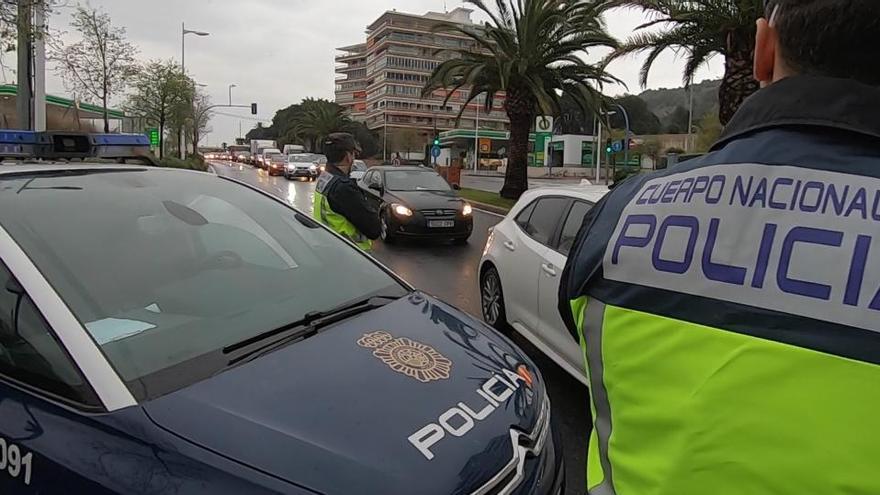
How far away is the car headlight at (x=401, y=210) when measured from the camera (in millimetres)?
11500

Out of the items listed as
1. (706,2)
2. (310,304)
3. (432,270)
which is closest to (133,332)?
(310,304)

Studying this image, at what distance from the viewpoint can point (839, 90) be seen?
3.25ft

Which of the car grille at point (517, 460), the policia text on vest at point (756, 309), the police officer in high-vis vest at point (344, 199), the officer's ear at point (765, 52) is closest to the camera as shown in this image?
the policia text on vest at point (756, 309)

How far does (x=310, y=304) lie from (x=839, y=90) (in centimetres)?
210

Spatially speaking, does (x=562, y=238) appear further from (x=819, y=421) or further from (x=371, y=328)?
(x=819, y=421)

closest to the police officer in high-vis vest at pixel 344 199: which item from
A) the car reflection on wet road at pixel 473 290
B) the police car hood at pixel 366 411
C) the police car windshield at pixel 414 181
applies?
the car reflection on wet road at pixel 473 290

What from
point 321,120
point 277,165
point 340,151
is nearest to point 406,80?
point 321,120

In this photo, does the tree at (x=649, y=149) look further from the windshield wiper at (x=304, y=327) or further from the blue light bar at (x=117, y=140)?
the windshield wiper at (x=304, y=327)

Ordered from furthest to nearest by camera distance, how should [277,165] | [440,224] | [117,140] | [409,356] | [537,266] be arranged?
[277,165], [440,224], [537,266], [117,140], [409,356]

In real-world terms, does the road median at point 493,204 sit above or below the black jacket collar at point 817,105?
below

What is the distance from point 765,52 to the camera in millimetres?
1142

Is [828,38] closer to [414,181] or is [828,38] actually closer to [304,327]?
[304,327]

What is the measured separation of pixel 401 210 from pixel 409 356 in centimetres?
936

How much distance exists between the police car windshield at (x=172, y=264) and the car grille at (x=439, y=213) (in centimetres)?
813
